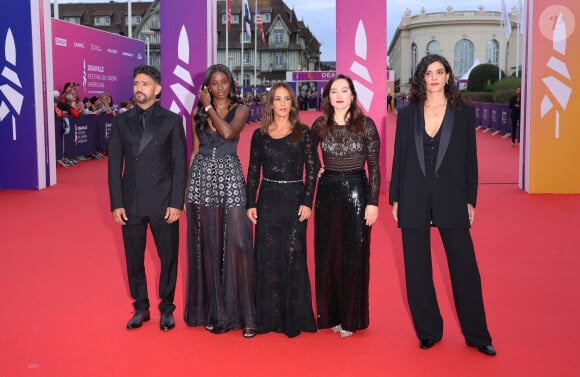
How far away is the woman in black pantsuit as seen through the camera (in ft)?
13.1

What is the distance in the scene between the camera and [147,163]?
4367mm

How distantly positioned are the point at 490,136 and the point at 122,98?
13.7m

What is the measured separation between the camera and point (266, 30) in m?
73.3

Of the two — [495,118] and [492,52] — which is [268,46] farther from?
[495,118]

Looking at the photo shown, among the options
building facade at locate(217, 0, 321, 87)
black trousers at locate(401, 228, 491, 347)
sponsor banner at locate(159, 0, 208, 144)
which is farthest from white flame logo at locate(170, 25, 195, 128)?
building facade at locate(217, 0, 321, 87)

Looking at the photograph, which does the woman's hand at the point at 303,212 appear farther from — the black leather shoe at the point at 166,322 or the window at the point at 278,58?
the window at the point at 278,58

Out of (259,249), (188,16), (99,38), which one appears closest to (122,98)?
(99,38)

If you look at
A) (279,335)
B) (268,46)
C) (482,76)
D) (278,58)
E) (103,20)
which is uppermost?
(103,20)

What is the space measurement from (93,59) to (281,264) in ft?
Answer: 60.9

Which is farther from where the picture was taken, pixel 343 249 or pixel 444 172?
pixel 343 249

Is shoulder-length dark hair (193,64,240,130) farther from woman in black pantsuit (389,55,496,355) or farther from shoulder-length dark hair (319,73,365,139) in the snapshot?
woman in black pantsuit (389,55,496,355)

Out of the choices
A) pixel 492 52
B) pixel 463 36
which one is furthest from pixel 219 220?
pixel 492 52

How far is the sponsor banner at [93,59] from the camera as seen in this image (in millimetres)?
19094

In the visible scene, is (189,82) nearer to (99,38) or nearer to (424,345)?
(424,345)
